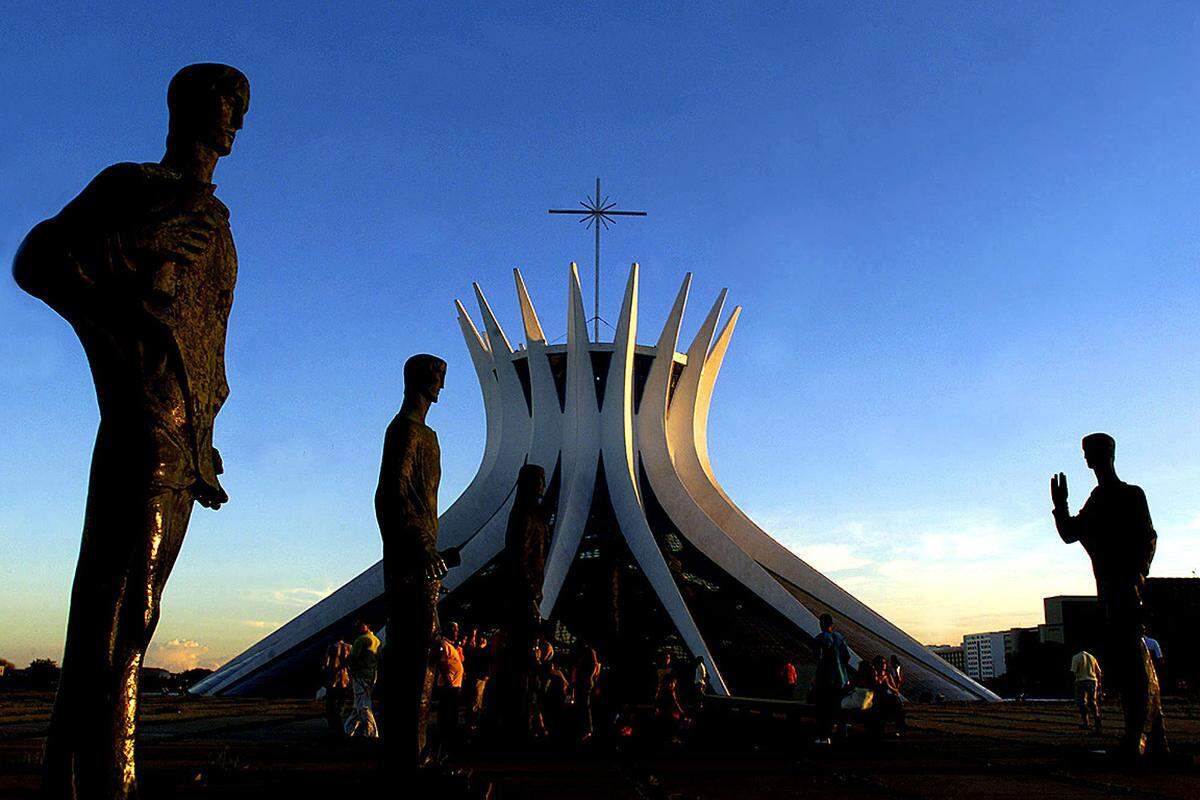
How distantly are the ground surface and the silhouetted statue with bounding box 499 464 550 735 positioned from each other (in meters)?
1.03

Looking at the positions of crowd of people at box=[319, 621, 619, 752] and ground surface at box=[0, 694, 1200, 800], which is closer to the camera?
ground surface at box=[0, 694, 1200, 800]

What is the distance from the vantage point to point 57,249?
7.69ft

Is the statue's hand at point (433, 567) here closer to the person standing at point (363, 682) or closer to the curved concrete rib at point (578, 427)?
the person standing at point (363, 682)

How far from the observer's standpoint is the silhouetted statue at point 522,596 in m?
7.76

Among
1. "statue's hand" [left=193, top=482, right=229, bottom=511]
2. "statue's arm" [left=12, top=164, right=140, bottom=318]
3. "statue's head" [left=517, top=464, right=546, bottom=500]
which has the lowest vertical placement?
"statue's hand" [left=193, top=482, right=229, bottom=511]

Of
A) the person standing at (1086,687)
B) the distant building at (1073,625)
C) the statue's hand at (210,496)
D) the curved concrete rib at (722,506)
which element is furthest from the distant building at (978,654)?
the statue's hand at (210,496)

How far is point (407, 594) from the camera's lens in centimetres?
395

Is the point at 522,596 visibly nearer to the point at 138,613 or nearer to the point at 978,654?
the point at 138,613

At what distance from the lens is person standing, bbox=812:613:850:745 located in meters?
8.07

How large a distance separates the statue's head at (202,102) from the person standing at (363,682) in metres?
6.94

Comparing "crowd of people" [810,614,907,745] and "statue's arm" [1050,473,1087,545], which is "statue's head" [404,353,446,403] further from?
"crowd of people" [810,614,907,745]

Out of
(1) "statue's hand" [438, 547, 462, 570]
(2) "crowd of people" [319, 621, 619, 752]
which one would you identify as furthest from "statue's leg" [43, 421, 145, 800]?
(2) "crowd of people" [319, 621, 619, 752]

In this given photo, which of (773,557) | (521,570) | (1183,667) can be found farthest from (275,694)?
(1183,667)

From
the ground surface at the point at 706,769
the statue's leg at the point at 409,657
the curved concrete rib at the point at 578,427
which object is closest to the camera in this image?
the ground surface at the point at 706,769
